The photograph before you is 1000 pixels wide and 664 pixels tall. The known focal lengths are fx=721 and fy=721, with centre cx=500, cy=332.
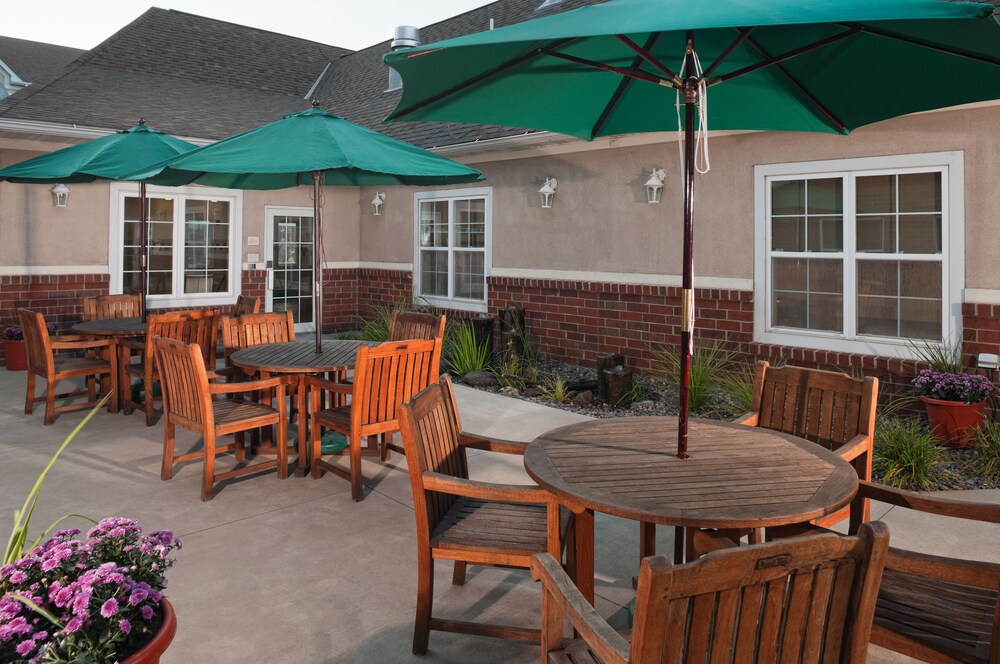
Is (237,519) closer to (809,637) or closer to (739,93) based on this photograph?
(809,637)

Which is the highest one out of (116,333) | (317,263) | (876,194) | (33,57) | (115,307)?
(33,57)

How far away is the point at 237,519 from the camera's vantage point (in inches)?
176

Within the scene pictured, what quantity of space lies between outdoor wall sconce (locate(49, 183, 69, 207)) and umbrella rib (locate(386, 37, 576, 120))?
829 centimetres

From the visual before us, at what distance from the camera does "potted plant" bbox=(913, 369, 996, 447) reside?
591cm

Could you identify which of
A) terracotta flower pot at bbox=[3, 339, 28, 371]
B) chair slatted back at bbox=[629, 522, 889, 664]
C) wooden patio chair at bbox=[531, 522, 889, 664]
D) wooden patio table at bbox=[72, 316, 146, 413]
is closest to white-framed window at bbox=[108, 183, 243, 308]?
terracotta flower pot at bbox=[3, 339, 28, 371]

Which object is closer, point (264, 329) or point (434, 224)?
point (264, 329)

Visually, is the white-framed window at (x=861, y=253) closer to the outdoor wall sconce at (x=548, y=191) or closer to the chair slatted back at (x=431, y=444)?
the outdoor wall sconce at (x=548, y=191)

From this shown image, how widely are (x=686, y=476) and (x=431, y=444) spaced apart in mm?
1050

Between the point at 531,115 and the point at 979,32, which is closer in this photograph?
the point at 979,32

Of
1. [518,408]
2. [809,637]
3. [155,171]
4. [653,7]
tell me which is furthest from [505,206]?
[809,637]

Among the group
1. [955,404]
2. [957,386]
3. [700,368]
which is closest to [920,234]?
[957,386]

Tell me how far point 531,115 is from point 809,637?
3.15m

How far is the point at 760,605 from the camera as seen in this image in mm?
1641

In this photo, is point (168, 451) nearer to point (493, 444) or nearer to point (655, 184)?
point (493, 444)
